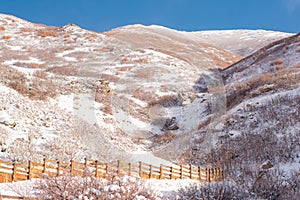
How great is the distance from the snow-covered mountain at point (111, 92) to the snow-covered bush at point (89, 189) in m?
8.29

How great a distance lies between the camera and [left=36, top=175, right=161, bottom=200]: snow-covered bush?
9.17 meters

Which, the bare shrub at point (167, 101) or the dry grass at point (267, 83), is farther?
the bare shrub at point (167, 101)

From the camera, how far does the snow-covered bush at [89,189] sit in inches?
361

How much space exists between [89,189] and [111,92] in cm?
2942

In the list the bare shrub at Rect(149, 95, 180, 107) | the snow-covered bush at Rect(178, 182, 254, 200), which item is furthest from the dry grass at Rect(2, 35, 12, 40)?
the snow-covered bush at Rect(178, 182, 254, 200)

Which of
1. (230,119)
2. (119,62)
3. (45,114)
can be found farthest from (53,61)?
(230,119)

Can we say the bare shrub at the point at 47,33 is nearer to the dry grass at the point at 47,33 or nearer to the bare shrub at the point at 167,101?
the dry grass at the point at 47,33

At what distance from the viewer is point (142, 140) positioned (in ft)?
93.6

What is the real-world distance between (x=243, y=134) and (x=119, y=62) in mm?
32566

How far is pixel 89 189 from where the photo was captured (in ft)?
30.3

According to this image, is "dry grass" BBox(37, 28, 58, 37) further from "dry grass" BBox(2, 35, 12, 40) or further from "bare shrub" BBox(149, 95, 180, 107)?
"bare shrub" BBox(149, 95, 180, 107)

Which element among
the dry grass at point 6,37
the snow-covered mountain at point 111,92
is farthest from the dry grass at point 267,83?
the dry grass at point 6,37

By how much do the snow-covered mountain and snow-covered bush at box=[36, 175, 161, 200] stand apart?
829cm

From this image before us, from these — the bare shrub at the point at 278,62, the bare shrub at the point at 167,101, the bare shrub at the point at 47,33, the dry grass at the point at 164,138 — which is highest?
the bare shrub at the point at 47,33
